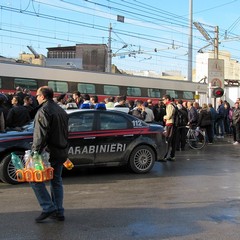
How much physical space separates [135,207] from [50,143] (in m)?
1.92

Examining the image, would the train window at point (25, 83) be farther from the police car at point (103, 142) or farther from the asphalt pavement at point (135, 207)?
the police car at point (103, 142)

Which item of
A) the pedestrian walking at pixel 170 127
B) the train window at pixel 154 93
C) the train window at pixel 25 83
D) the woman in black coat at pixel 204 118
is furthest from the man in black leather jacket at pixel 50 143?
the train window at pixel 154 93

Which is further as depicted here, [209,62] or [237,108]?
[209,62]

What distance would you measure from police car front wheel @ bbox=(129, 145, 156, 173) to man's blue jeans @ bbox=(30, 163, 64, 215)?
13.5 feet

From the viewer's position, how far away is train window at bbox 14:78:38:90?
20484mm

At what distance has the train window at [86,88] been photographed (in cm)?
2344

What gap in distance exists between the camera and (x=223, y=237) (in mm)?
5102

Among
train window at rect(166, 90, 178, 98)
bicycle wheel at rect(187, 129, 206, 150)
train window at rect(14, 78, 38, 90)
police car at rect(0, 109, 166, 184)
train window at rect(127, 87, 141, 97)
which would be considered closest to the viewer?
police car at rect(0, 109, 166, 184)

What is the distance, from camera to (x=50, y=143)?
18.2 feet

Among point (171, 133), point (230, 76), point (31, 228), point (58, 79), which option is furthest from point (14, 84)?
point (230, 76)

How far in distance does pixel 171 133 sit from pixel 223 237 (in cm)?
691

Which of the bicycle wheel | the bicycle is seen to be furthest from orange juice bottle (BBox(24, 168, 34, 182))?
the bicycle wheel

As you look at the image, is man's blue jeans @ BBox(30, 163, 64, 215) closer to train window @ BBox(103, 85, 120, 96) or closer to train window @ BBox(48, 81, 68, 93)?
train window @ BBox(48, 81, 68, 93)

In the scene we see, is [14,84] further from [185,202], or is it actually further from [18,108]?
[185,202]
